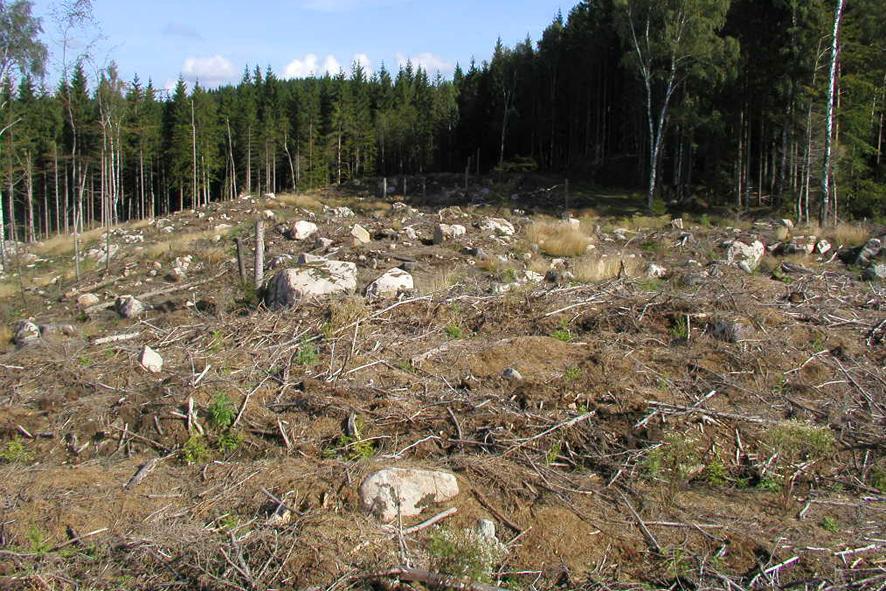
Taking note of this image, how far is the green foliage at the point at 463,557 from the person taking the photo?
3.70 m

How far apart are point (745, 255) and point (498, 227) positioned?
17.3 ft

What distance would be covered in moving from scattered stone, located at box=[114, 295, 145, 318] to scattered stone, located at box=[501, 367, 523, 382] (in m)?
7.33

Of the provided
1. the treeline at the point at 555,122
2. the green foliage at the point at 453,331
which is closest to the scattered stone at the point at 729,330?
the green foliage at the point at 453,331

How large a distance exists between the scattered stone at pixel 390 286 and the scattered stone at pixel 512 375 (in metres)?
2.66

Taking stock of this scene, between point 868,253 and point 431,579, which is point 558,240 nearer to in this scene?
point 868,253

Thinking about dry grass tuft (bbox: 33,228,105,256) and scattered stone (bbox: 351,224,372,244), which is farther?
dry grass tuft (bbox: 33,228,105,256)

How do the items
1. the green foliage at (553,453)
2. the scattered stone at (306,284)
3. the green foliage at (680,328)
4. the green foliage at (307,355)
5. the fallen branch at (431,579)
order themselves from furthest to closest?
the scattered stone at (306,284) → the green foliage at (680,328) → the green foliage at (307,355) → the green foliage at (553,453) → the fallen branch at (431,579)

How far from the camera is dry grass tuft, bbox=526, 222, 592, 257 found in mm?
14102

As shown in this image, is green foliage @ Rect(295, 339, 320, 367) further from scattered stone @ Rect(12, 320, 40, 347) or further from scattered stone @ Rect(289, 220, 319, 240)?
scattered stone @ Rect(289, 220, 319, 240)

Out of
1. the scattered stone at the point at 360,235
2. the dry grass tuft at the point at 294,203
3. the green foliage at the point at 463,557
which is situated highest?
the dry grass tuft at the point at 294,203

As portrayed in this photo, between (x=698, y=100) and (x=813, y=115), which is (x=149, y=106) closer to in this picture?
(x=698, y=100)

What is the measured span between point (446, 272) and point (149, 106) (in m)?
49.0

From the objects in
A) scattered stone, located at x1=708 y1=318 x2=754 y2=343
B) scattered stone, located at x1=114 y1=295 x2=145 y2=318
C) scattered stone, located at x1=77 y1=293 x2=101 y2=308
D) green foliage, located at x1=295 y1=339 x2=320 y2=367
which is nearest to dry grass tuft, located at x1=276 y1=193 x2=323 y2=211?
scattered stone, located at x1=77 y1=293 x2=101 y2=308

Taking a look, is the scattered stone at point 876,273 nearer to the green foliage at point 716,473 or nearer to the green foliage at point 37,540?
the green foliage at point 716,473
